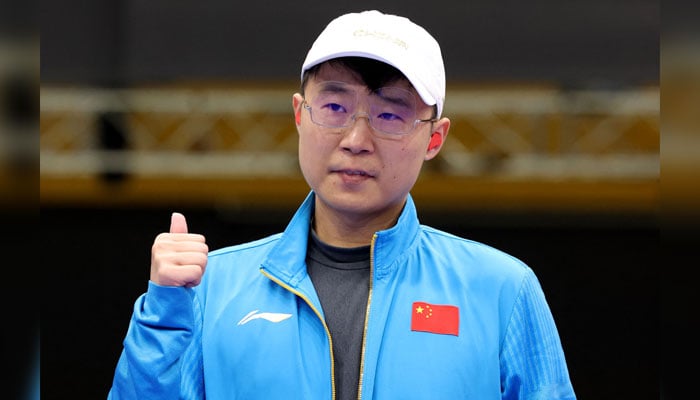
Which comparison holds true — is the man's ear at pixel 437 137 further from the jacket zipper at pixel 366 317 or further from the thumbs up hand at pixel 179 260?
the thumbs up hand at pixel 179 260

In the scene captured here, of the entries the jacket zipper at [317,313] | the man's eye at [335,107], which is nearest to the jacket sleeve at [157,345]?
the jacket zipper at [317,313]

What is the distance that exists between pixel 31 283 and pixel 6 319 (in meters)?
0.03

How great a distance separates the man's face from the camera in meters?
1.37

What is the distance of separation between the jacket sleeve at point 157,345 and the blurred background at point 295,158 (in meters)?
2.66

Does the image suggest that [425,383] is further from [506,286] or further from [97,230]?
[97,230]

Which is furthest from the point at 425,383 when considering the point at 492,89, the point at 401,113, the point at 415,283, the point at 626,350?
the point at 492,89

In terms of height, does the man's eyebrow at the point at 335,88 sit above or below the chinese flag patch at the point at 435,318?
above

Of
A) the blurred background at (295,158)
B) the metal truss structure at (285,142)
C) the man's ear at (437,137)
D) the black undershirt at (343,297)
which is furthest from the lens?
the metal truss structure at (285,142)

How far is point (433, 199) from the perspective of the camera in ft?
14.9

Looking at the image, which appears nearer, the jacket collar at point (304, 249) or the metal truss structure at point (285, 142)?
the jacket collar at point (304, 249)

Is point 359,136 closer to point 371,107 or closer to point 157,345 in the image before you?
point 371,107

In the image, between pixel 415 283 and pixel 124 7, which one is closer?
pixel 415 283

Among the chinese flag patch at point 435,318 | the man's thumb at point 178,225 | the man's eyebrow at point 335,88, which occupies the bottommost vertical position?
the chinese flag patch at point 435,318

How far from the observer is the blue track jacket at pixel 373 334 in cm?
128
